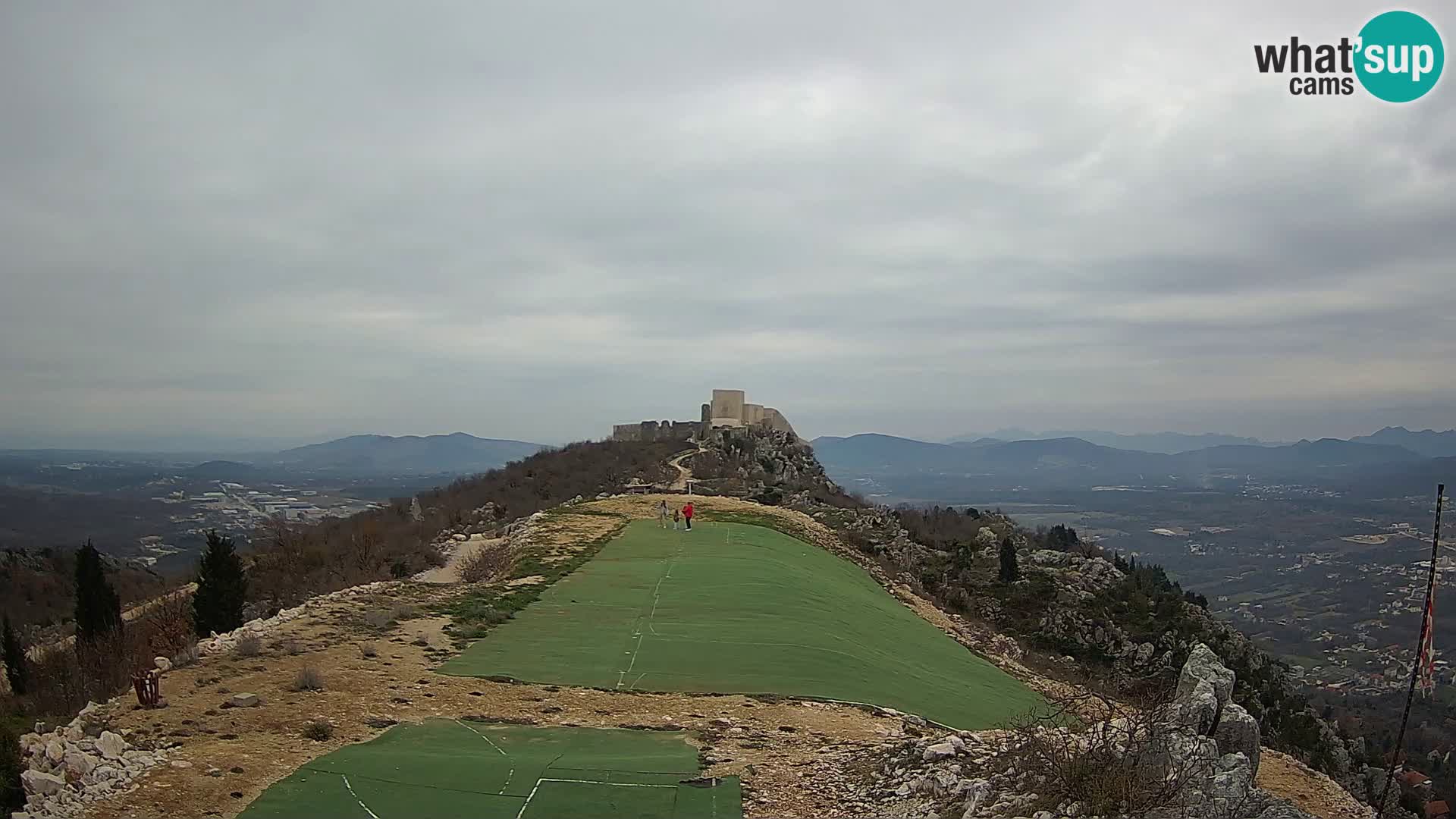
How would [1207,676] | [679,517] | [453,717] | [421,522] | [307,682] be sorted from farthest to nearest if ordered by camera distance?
[421,522] → [679,517] → [307,682] → [453,717] → [1207,676]

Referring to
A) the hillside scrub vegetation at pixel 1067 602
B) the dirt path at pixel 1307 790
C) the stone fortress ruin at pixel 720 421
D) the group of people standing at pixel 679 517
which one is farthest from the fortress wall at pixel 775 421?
the dirt path at pixel 1307 790

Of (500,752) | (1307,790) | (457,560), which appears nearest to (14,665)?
(457,560)

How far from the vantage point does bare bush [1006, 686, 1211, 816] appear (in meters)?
6.32

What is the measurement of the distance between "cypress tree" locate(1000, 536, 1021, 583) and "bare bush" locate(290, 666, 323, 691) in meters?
38.0

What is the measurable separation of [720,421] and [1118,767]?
233ft

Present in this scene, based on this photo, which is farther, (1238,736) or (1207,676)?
(1207,676)

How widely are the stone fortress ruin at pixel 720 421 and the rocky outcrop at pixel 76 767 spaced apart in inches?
2581

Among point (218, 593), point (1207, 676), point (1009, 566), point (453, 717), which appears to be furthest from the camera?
point (1009, 566)

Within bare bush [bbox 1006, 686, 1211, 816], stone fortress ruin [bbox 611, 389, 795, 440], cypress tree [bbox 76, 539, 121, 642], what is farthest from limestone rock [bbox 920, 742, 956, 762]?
stone fortress ruin [bbox 611, 389, 795, 440]

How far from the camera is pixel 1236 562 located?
9800cm

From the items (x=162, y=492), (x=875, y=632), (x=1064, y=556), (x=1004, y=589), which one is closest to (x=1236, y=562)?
(x=1064, y=556)

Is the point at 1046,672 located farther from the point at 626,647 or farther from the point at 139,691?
the point at 139,691

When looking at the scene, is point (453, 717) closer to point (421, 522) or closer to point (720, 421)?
point (421, 522)

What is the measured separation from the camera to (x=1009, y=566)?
147 feet
